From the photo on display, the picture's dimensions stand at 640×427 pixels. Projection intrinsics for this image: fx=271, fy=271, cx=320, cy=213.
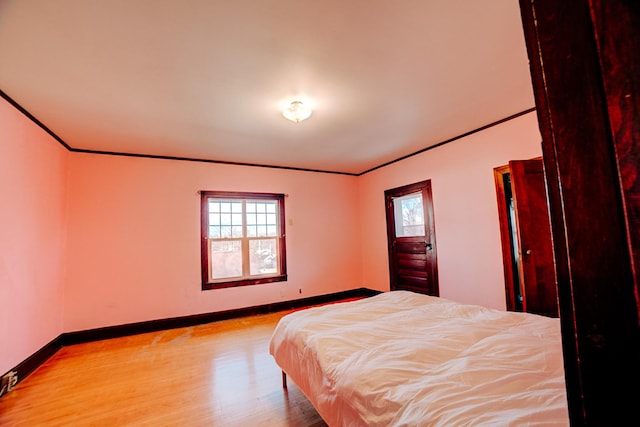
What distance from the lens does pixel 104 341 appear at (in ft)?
11.1

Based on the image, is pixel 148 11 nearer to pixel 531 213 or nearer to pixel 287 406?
pixel 287 406

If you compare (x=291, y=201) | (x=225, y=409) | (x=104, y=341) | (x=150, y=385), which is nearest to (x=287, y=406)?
(x=225, y=409)

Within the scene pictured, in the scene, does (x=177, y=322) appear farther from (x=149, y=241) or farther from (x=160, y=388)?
(x=160, y=388)

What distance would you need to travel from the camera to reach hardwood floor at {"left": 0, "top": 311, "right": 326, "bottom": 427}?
1878 millimetres

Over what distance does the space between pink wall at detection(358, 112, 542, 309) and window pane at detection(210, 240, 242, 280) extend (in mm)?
3007

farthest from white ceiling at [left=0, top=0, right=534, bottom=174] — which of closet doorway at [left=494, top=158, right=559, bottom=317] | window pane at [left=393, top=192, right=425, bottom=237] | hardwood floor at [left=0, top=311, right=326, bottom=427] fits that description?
hardwood floor at [left=0, top=311, right=326, bottom=427]

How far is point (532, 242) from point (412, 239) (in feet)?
5.79

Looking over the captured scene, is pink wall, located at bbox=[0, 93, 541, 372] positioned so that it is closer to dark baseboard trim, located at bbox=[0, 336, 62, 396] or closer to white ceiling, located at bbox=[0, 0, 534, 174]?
dark baseboard trim, located at bbox=[0, 336, 62, 396]

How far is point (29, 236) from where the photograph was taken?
2641 millimetres

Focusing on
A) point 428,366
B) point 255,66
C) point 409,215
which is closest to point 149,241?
point 255,66

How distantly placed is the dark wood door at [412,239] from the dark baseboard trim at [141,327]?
54.9 inches

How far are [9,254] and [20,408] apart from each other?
48.6 inches

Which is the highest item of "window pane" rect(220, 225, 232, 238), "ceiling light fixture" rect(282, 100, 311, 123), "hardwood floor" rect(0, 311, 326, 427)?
"ceiling light fixture" rect(282, 100, 311, 123)

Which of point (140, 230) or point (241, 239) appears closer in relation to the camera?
point (140, 230)
